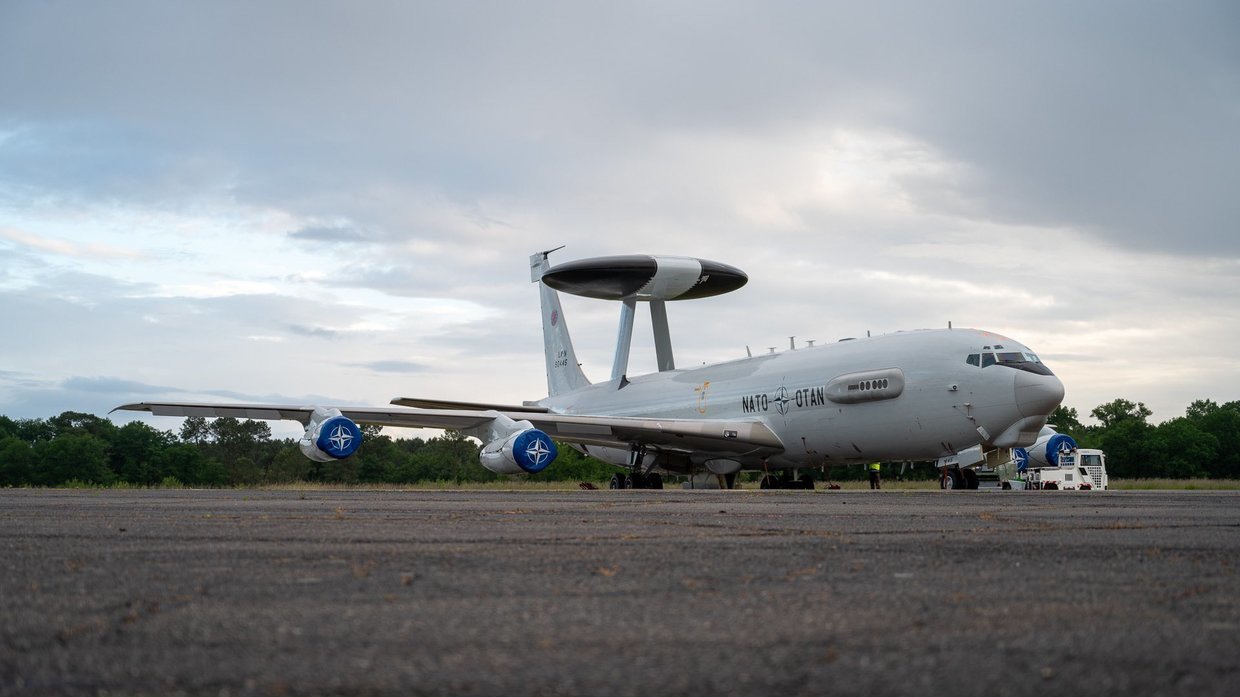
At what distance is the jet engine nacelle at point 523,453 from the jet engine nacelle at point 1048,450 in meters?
14.7

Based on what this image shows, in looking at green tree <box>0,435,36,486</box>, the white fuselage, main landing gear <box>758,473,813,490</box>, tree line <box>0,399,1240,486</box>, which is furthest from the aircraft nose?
green tree <box>0,435,36,486</box>

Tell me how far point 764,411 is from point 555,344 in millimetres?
16121

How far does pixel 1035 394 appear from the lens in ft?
66.7

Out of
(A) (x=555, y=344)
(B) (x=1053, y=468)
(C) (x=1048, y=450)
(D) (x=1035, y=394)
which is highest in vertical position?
(A) (x=555, y=344)

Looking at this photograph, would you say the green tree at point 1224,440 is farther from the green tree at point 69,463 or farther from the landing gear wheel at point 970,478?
the green tree at point 69,463

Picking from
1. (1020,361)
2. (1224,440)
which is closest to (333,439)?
(1020,361)

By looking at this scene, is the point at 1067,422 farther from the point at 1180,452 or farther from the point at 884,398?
the point at 884,398

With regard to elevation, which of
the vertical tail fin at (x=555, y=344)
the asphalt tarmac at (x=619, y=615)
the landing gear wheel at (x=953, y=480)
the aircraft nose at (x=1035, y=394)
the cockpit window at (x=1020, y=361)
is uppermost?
the vertical tail fin at (x=555, y=344)

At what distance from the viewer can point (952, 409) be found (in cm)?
2123

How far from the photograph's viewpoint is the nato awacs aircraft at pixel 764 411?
69.2 feet

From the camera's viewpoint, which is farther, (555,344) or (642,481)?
(555,344)

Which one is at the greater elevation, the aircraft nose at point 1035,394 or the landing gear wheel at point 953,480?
the aircraft nose at point 1035,394

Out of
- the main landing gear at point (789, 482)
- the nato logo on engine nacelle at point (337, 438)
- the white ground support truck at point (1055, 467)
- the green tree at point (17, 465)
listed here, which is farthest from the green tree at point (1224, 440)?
the green tree at point (17, 465)

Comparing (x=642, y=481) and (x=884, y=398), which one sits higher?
(x=884, y=398)
